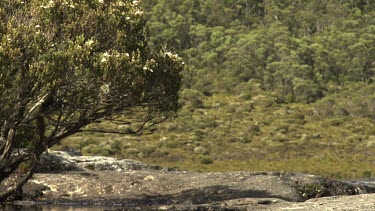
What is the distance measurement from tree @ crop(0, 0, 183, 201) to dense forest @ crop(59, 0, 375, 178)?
54522 mm

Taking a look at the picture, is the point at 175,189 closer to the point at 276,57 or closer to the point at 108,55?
the point at 108,55

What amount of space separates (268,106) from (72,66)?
121 metres

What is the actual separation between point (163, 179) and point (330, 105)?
10900cm

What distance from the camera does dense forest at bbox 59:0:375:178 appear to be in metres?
104

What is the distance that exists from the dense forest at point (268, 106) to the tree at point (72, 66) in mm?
54522

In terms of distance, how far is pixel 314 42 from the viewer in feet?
630

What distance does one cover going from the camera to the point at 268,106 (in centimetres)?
14938

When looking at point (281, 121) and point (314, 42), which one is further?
point (314, 42)

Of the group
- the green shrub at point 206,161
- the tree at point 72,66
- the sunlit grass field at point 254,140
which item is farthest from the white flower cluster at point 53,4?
the green shrub at point 206,161

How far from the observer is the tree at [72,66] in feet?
98.4

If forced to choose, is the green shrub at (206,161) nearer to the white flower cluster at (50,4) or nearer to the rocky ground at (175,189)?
the rocky ground at (175,189)

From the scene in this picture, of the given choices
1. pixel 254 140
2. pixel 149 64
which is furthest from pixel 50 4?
pixel 254 140

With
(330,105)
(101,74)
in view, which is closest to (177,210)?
(101,74)

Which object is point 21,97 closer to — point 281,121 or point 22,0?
point 22,0
